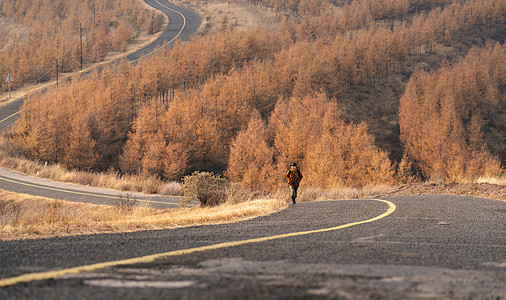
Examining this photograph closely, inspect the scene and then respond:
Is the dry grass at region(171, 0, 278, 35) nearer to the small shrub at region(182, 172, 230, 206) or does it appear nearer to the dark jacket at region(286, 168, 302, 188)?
the dark jacket at region(286, 168, 302, 188)

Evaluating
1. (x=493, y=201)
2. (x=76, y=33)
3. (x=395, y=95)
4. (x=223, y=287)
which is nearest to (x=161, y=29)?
(x=76, y=33)

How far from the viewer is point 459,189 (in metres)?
15.8

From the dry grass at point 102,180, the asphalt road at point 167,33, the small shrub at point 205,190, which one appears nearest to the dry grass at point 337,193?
the small shrub at point 205,190

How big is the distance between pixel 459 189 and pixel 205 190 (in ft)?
31.2

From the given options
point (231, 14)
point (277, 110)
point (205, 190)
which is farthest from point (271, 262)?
point (231, 14)

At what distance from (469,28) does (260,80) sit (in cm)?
7834

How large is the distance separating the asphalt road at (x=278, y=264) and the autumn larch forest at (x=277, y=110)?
24.7 m

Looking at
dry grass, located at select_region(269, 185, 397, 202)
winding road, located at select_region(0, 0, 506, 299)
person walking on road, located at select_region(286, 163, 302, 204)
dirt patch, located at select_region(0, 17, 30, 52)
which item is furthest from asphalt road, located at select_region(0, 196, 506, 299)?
dirt patch, located at select_region(0, 17, 30, 52)

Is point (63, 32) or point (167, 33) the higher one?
point (63, 32)

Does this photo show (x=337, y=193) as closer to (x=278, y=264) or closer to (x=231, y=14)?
(x=278, y=264)

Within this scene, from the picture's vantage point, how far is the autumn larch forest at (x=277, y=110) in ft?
170

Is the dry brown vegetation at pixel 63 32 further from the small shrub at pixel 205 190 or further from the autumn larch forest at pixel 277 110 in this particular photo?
the small shrub at pixel 205 190

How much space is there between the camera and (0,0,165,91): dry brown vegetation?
7306 centimetres

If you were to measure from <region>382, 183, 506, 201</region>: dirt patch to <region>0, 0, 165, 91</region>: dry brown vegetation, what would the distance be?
218 ft
